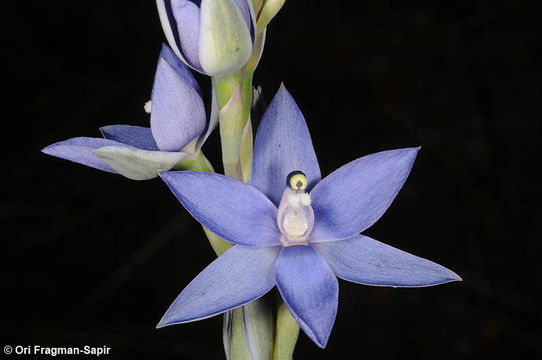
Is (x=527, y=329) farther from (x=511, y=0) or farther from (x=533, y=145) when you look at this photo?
(x=511, y=0)

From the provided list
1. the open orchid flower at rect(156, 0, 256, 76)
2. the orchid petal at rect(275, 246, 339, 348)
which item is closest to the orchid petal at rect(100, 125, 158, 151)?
the open orchid flower at rect(156, 0, 256, 76)

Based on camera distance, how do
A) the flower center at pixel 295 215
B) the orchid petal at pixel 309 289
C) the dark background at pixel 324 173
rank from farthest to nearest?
the dark background at pixel 324 173 → the flower center at pixel 295 215 → the orchid petal at pixel 309 289

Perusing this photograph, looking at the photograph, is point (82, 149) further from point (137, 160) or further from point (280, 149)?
point (280, 149)

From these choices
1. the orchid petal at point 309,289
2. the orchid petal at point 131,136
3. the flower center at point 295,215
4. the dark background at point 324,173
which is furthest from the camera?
the dark background at point 324,173

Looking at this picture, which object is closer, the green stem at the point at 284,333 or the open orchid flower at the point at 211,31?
the open orchid flower at the point at 211,31

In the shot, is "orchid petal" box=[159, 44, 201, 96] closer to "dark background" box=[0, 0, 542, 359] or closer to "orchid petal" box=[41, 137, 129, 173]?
"orchid petal" box=[41, 137, 129, 173]

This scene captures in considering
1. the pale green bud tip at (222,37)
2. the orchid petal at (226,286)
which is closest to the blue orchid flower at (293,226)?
the orchid petal at (226,286)

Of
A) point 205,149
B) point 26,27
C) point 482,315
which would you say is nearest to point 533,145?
point 482,315

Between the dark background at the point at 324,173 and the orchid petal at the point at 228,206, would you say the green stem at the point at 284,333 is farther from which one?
the dark background at the point at 324,173
